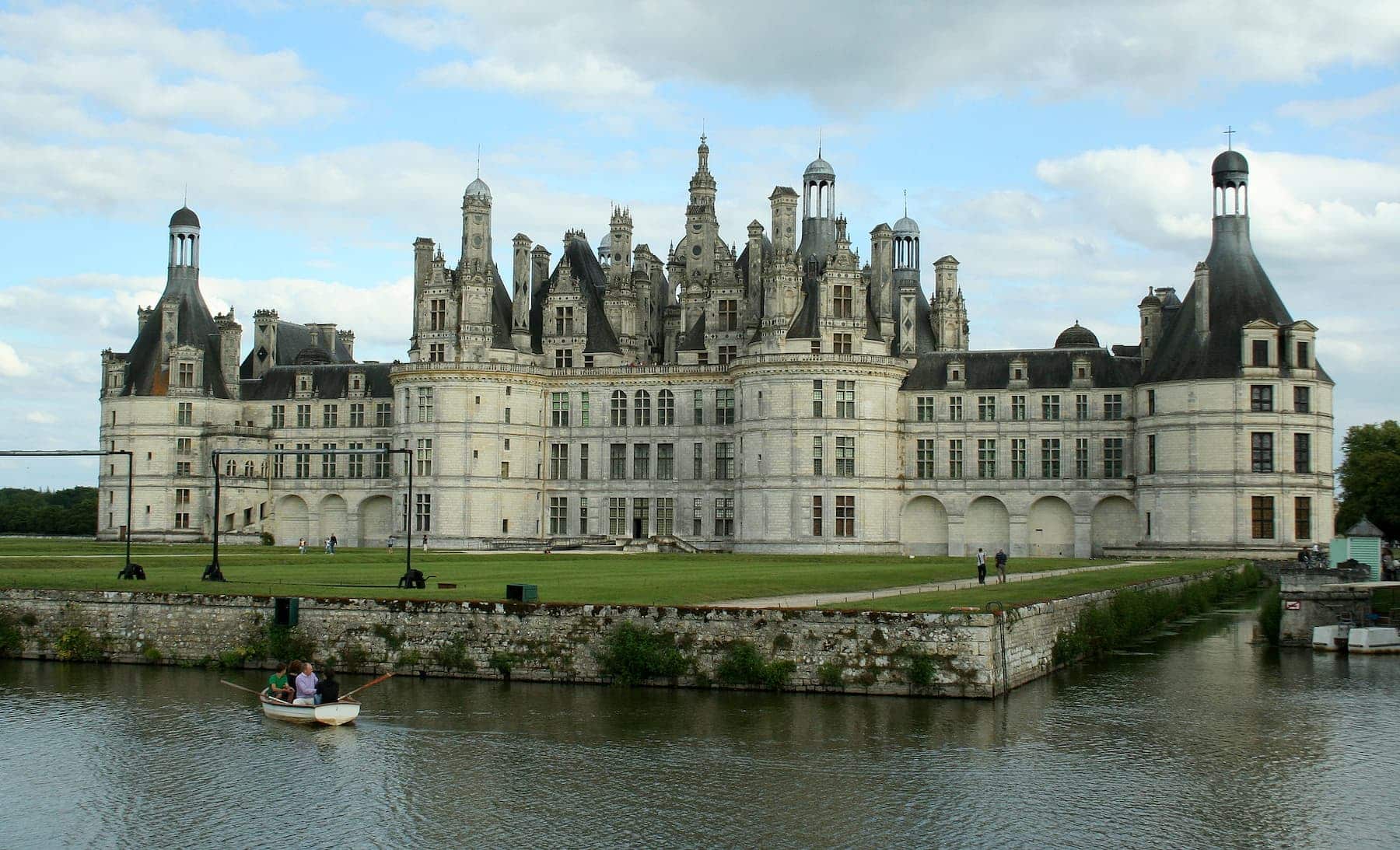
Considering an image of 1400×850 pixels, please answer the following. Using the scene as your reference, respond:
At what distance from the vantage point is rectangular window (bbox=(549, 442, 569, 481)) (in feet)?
260

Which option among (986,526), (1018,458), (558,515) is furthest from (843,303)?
(558,515)

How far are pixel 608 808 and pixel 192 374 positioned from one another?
214ft

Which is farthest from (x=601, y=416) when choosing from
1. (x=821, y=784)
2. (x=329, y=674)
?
(x=821, y=784)

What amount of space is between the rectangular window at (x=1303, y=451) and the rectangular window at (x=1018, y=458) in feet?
41.7

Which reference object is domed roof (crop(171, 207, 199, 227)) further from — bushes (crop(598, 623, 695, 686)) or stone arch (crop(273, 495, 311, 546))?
bushes (crop(598, 623, 695, 686))

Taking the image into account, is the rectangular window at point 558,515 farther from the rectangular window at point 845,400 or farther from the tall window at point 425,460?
the rectangular window at point 845,400

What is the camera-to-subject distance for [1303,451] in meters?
68.2

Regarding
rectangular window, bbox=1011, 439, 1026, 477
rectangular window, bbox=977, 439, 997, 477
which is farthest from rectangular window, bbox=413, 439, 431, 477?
rectangular window, bbox=1011, 439, 1026, 477

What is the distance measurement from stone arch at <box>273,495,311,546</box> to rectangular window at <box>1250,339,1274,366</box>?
167 ft

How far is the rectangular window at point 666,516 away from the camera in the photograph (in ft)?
254

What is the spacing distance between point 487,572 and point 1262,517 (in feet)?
124

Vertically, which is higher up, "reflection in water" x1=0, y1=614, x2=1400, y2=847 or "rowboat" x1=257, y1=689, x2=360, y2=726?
"rowboat" x1=257, y1=689, x2=360, y2=726

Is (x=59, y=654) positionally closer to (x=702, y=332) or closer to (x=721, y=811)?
(x=721, y=811)

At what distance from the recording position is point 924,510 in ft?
246
